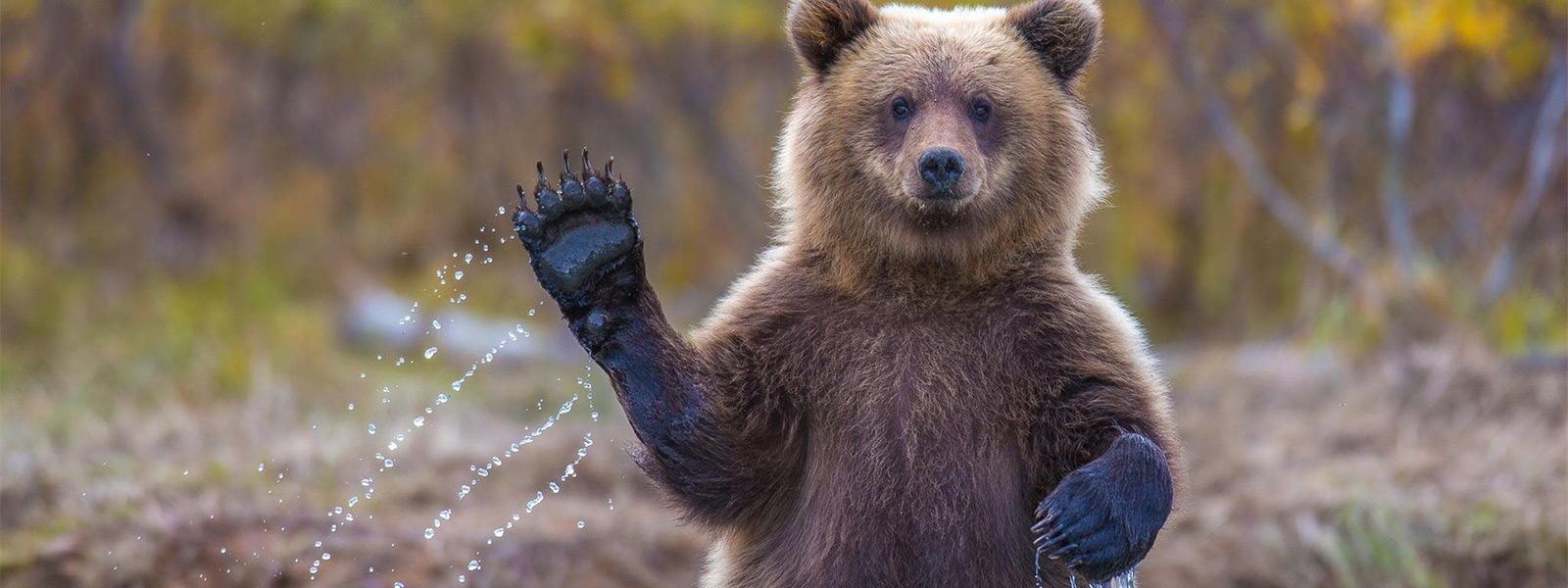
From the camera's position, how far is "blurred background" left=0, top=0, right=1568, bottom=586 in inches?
243

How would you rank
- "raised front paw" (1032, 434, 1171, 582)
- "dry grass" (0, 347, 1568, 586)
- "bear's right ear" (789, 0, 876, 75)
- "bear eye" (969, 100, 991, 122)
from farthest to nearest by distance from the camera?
1. "dry grass" (0, 347, 1568, 586)
2. "bear's right ear" (789, 0, 876, 75)
3. "bear eye" (969, 100, 991, 122)
4. "raised front paw" (1032, 434, 1171, 582)

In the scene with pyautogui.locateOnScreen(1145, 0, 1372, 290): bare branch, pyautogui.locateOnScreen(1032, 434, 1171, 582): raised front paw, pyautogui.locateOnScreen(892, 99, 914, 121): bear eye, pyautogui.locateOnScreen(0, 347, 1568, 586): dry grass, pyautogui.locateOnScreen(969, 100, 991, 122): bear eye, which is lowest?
pyautogui.locateOnScreen(1032, 434, 1171, 582): raised front paw

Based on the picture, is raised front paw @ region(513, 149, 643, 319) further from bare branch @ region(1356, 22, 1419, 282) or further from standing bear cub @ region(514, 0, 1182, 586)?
bare branch @ region(1356, 22, 1419, 282)

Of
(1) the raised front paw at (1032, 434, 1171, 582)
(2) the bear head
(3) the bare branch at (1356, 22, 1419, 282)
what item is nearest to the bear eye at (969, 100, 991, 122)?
(2) the bear head

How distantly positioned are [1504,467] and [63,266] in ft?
25.8

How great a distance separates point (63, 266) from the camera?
1028 centimetres

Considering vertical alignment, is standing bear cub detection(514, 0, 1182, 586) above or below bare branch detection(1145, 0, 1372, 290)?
below

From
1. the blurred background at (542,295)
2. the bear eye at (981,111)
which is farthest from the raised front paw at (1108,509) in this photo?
the blurred background at (542,295)

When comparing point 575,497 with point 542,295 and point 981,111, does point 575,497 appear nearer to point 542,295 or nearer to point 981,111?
point 981,111

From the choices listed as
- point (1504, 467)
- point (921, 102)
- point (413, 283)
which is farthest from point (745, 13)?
point (921, 102)

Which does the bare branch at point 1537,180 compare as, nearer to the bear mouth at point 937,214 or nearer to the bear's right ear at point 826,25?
the bear's right ear at point 826,25

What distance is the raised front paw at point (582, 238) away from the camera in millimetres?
3396

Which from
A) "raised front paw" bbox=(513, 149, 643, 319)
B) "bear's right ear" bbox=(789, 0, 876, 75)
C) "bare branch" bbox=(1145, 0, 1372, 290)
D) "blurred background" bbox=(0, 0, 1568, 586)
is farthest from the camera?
"bare branch" bbox=(1145, 0, 1372, 290)

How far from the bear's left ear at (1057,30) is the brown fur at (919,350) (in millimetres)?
28
